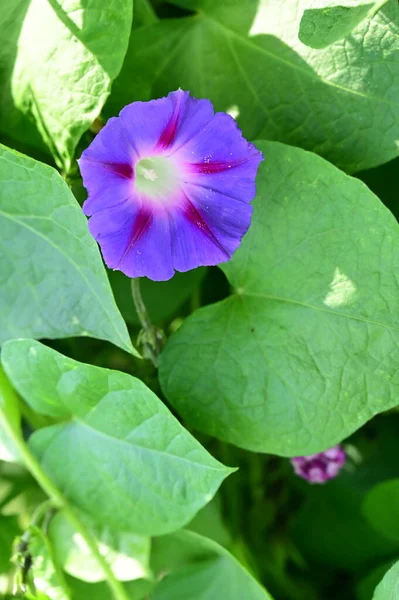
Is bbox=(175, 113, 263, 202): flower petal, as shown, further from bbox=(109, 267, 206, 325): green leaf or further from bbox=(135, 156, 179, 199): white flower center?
bbox=(109, 267, 206, 325): green leaf

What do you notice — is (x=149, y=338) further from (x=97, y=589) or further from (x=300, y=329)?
(x=97, y=589)

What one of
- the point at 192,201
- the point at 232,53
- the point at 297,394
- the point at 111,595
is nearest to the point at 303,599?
the point at 111,595

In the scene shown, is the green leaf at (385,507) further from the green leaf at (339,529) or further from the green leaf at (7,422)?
the green leaf at (7,422)

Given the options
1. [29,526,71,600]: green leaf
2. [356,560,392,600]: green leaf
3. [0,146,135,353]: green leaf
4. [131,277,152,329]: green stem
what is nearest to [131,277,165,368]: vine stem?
[131,277,152,329]: green stem

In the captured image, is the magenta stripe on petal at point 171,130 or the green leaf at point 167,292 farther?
the green leaf at point 167,292

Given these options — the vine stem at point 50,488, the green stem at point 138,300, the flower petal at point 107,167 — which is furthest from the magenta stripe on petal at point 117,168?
the vine stem at point 50,488

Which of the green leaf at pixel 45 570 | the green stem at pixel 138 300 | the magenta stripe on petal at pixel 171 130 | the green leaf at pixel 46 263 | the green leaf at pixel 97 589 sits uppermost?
the magenta stripe on petal at pixel 171 130

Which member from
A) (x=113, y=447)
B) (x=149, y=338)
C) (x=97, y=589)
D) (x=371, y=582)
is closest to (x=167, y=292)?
(x=149, y=338)

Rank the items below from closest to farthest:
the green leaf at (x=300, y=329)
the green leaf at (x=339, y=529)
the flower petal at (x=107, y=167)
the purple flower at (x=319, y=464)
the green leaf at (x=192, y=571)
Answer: the flower petal at (x=107, y=167) → the green leaf at (x=300, y=329) → the green leaf at (x=192, y=571) → the purple flower at (x=319, y=464) → the green leaf at (x=339, y=529)
